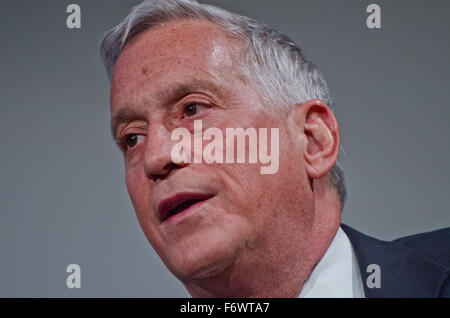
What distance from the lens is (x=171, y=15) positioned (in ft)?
4.05

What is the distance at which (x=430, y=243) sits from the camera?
1.34m

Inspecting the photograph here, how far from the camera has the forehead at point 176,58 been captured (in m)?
1.16

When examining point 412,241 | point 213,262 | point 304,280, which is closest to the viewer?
point 213,262

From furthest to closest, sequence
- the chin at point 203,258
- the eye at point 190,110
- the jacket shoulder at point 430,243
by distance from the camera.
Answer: the jacket shoulder at point 430,243 → the eye at point 190,110 → the chin at point 203,258

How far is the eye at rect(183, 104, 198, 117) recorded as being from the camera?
3.81 feet

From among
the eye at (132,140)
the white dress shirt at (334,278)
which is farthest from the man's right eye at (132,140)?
the white dress shirt at (334,278)

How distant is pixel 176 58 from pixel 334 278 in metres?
0.57

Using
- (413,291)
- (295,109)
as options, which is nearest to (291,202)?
(295,109)

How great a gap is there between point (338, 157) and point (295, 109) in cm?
17

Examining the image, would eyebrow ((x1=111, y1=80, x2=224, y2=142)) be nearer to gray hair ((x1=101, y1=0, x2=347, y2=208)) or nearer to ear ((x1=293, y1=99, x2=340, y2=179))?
gray hair ((x1=101, y1=0, x2=347, y2=208))

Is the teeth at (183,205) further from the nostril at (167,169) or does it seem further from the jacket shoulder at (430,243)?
the jacket shoulder at (430,243)

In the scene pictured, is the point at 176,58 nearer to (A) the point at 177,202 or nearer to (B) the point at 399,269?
(A) the point at 177,202

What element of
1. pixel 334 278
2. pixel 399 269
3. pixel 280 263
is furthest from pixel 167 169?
pixel 399 269
